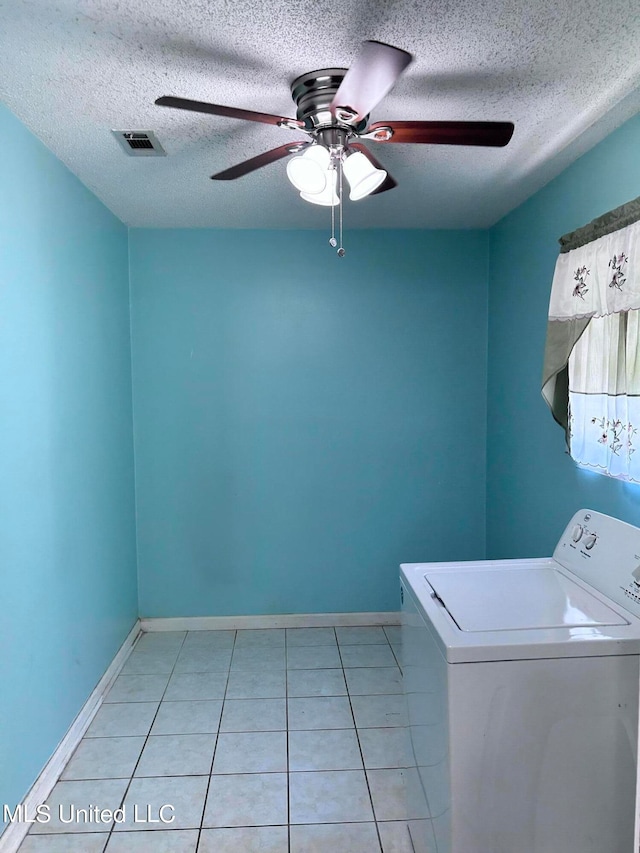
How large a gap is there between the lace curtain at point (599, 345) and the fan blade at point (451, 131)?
0.61 m

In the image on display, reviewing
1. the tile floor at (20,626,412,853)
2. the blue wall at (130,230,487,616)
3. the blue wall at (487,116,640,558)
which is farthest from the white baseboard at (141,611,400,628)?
the blue wall at (487,116,640,558)

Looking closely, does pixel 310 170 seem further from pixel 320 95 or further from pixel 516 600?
pixel 516 600

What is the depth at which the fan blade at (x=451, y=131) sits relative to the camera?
146 centimetres

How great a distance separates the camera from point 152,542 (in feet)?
11.0

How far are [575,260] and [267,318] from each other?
5.74 feet

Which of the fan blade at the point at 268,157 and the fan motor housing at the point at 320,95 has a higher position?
the fan motor housing at the point at 320,95

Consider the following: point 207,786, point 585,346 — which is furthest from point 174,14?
point 207,786

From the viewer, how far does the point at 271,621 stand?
3398 mm

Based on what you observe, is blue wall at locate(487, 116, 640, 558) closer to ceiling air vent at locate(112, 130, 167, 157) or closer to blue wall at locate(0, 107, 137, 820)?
ceiling air vent at locate(112, 130, 167, 157)

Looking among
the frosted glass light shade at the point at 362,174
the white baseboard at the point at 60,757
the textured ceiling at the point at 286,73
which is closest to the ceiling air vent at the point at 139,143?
the textured ceiling at the point at 286,73

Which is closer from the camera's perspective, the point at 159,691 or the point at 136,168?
the point at 136,168

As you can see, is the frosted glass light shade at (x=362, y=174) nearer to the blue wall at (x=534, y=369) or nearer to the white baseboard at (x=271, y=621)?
the blue wall at (x=534, y=369)

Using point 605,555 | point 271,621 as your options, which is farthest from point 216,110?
point 271,621

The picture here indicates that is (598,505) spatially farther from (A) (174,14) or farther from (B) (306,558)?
(A) (174,14)
